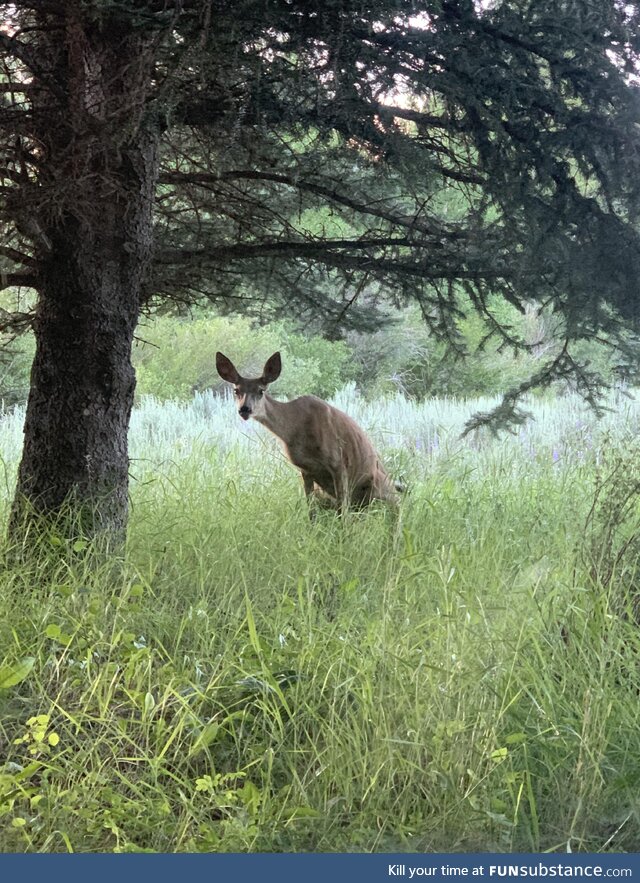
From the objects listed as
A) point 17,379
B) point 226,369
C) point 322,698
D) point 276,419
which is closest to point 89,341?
point 226,369

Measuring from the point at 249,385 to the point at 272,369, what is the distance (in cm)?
20

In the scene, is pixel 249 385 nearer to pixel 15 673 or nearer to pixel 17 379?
pixel 15 673

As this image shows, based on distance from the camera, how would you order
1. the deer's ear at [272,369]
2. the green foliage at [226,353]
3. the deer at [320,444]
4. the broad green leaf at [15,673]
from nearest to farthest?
the broad green leaf at [15,673], the deer's ear at [272,369], the deer at [320,444], the green foliage at [226,353]

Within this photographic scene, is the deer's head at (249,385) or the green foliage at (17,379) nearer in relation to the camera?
the deer's head at (249,385)

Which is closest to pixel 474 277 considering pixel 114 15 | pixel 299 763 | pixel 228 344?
pixel 114 15

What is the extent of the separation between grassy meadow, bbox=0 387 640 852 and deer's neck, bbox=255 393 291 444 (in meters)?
1.08

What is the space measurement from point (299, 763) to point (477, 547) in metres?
1.97

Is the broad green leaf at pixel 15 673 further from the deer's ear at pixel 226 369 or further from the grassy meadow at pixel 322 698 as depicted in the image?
the deer's ear at pixel 226 369

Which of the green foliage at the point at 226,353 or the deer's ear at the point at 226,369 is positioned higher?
the deer's ear at the point at 226,369

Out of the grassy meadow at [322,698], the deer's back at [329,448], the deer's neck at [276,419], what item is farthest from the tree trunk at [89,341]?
the deer's back at [329,448]

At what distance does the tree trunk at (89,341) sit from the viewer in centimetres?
427

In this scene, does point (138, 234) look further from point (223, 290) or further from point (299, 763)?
point (299, 763)

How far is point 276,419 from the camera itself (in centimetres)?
554

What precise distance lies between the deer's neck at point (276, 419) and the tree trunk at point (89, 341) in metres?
1.17
